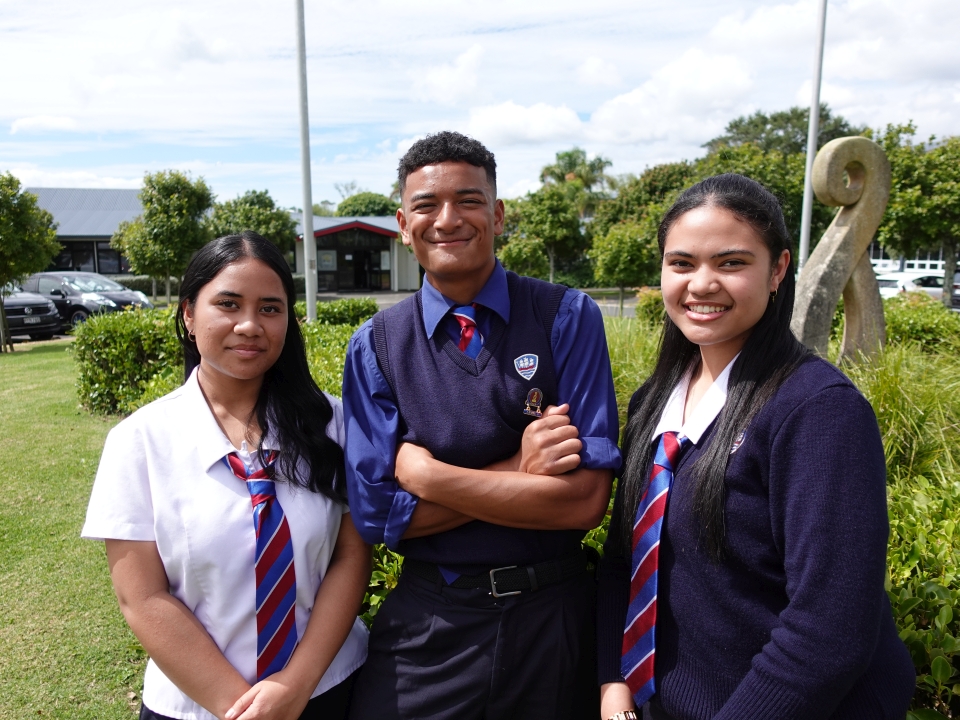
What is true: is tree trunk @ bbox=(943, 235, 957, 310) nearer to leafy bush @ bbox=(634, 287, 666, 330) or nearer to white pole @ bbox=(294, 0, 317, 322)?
leafy bush @ bbox=(634, 287, 666, 330)

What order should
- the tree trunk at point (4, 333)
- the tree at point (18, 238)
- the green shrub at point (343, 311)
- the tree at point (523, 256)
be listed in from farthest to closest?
the tree at point (523, 256)
the tree trunk at point (4, 333)
the tree at point (18, 238)
the green shrub at point (343, 311)

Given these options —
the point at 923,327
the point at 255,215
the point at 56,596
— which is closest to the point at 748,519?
the point at 56,596

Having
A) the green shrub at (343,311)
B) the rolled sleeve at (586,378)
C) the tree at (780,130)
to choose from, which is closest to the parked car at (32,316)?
the green shrub at (343,311)

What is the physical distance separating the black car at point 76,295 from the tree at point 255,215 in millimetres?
9308

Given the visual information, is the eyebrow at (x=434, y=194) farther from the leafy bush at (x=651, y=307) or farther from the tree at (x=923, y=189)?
the tree at (x=923, y=189)

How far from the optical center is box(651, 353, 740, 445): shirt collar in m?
1.81

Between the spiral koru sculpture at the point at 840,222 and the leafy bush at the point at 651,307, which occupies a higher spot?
the spiral koru sculpture at the point at 840,222

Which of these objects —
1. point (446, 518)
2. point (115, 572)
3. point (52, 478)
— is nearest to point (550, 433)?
point (446, 518)

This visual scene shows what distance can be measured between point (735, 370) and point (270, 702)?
1500 millimetres

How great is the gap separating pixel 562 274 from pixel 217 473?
35313 mm

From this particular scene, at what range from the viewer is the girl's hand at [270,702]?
192 centimetres

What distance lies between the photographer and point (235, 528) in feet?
6.59

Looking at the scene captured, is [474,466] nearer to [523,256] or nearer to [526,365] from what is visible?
[526,365]

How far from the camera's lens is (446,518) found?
2064mm
